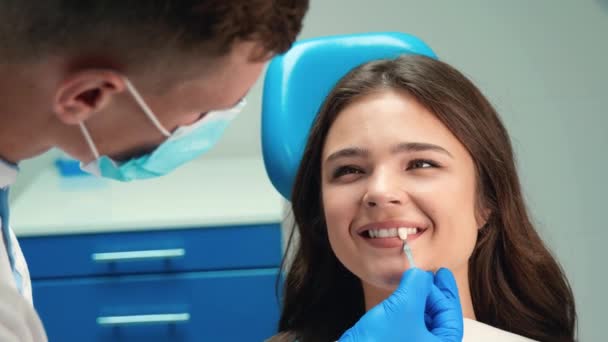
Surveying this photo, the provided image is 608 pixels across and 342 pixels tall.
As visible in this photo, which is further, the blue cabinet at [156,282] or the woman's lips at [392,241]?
the blue cabinet at [156,282]

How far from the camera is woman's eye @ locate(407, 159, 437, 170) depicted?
1340mm

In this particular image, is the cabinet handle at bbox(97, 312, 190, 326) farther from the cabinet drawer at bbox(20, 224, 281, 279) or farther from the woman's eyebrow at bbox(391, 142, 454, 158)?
the woman's eyebrow at bbox(391, 142, 454, 158)

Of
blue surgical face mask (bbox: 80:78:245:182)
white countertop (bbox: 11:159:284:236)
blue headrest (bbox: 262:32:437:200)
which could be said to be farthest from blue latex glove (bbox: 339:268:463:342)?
white countertop (bbox: 11:159:284:236)

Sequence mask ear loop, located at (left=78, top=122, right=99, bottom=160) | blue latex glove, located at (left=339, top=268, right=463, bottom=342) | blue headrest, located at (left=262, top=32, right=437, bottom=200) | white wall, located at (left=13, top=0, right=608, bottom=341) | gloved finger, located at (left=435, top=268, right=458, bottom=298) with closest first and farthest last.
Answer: mask ear loop, located at (left=78, top=122, right=99, bottom=160)
blue latex glove, located at (left=339, top=268, right=463, bottom=342)
gloved finger, located at (left=435, top=268, right=458, bottom=298)
blue headrest, located at (left=262, top=32, right=437, bottom=200)
white wall, located at (left=13, top=0, right=608, bottom=341)

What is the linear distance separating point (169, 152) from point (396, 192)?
0.44 metres

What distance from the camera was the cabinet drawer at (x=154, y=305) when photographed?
217cm

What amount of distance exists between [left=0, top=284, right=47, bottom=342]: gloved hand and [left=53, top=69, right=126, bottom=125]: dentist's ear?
189mm

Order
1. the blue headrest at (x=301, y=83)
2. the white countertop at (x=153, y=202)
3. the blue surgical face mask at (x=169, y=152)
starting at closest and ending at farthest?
the blue surgical face mask at (x=169, y=152)
the blue headrest at (x=301, y=83)
the white countertop at (x=153, y=202)

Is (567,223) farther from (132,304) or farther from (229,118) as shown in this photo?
(229,118)

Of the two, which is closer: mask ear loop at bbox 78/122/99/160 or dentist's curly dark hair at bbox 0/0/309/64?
dentist's curly dark hair at bbox 0/0/309/64

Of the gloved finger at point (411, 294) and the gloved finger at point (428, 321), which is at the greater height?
the gloved finger at point (411, 294)

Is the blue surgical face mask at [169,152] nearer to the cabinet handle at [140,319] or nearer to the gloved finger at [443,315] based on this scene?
the gloved finger at [443,315]

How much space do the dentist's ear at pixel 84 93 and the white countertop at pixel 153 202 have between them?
1.29 meters

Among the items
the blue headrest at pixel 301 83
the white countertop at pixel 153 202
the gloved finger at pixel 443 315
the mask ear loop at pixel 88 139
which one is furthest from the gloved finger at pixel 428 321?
the white countertop at pixel 153 202
